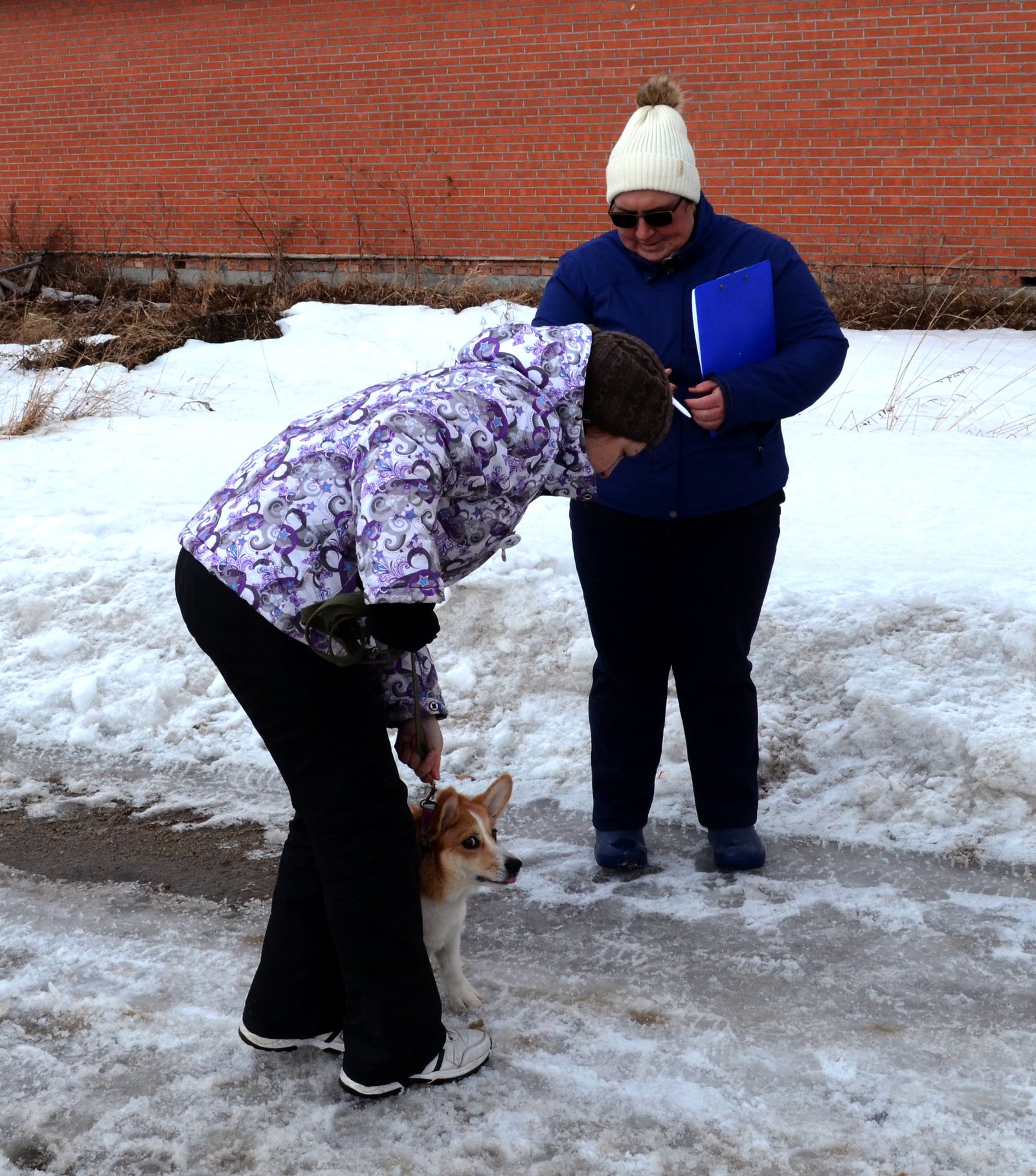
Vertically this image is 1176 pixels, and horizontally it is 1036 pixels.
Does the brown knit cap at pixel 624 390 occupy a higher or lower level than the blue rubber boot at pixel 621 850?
higher

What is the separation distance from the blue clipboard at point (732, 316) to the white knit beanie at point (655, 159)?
0.88 feet

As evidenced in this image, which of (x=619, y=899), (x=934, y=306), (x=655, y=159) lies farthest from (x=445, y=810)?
(x=934, y=306)

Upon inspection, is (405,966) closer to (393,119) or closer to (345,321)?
(345,321)

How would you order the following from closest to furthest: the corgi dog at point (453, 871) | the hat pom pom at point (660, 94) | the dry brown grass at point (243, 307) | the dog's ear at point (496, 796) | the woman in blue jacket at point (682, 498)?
the corgi dog at point (453, 871), the dog's ear at point (496, 796), the woman in blue jacket at point (682, 498), the hat pom pom at point (660, 94), the dry brown grass at point (243, 307)

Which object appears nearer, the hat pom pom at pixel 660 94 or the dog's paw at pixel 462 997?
the dog's paw at pixel 462 997

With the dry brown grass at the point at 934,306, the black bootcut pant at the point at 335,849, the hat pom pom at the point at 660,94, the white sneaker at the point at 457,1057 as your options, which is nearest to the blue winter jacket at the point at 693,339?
the hat pom pom at the point at 660,94

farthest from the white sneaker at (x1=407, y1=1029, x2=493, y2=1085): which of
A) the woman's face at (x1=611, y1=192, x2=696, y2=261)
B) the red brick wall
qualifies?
the red brick wall

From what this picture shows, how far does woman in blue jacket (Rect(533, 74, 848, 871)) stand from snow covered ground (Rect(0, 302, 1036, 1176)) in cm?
37

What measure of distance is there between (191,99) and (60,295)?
271cm

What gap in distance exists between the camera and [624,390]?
2451 mm

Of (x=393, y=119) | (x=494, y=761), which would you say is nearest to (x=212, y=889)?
(x=494, y=761)

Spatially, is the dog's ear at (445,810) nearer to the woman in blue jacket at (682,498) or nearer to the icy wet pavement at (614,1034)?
the icy wet pavement at (614,1034)

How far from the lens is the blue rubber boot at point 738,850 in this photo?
3686 millimetres

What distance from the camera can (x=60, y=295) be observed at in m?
13.7
